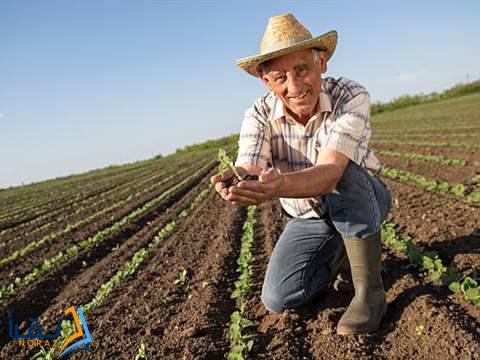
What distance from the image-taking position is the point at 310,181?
2.34 metres

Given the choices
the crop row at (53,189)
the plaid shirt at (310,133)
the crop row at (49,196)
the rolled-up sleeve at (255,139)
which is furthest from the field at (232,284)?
the crop row at (53,189)

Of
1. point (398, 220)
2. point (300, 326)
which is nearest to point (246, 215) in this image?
point (398, 220)

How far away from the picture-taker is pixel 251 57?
2.64m

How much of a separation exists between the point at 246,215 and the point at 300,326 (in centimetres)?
434

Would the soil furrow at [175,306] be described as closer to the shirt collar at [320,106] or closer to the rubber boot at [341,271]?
the rubber boot at [341,271]

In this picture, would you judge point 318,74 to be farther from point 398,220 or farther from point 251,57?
point 398,220

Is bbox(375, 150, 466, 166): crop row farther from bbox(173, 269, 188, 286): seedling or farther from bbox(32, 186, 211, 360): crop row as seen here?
bbox(173, 269, 188, 286): seedling

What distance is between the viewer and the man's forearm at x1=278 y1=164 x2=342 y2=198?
7.51ft

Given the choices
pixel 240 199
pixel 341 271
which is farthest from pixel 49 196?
pixel 240 199

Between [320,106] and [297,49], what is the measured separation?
437mm

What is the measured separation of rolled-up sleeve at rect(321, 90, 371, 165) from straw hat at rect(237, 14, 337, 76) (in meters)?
0.40

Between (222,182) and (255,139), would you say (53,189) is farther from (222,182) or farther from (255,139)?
(222,182)

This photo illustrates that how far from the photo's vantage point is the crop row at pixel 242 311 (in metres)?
2.61

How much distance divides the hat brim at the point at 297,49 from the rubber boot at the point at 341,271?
1.39 metres
